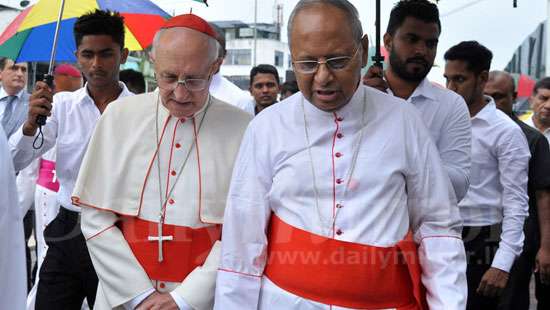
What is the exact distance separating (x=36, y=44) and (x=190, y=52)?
2.13 meters

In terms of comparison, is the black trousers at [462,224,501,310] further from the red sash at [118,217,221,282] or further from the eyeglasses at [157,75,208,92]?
the eyeglasses at [157,75,208,92]

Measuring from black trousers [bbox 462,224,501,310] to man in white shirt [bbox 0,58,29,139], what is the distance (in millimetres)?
4282

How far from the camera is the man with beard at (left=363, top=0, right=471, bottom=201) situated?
3.46 meters

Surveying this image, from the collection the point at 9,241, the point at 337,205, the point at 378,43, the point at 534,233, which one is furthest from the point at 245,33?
the point at 9,241

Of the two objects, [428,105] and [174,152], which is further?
[428,105]

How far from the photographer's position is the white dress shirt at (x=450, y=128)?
3416 millimetres

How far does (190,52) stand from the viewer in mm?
3129

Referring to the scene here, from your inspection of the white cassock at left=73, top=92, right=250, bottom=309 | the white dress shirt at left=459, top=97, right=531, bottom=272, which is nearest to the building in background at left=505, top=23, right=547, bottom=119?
the white dress shirt at left=459, top=97, right=531, bottom=272

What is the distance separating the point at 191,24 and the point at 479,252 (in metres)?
2.52

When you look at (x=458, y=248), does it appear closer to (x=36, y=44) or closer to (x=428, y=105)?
(x=428, y=105)

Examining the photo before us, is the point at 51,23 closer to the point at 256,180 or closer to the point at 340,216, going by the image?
the point at 256,180

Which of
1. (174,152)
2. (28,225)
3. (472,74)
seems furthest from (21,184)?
(472,74)

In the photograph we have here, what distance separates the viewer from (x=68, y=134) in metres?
4.16

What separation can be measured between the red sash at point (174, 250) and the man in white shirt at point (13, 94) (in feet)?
13.3
